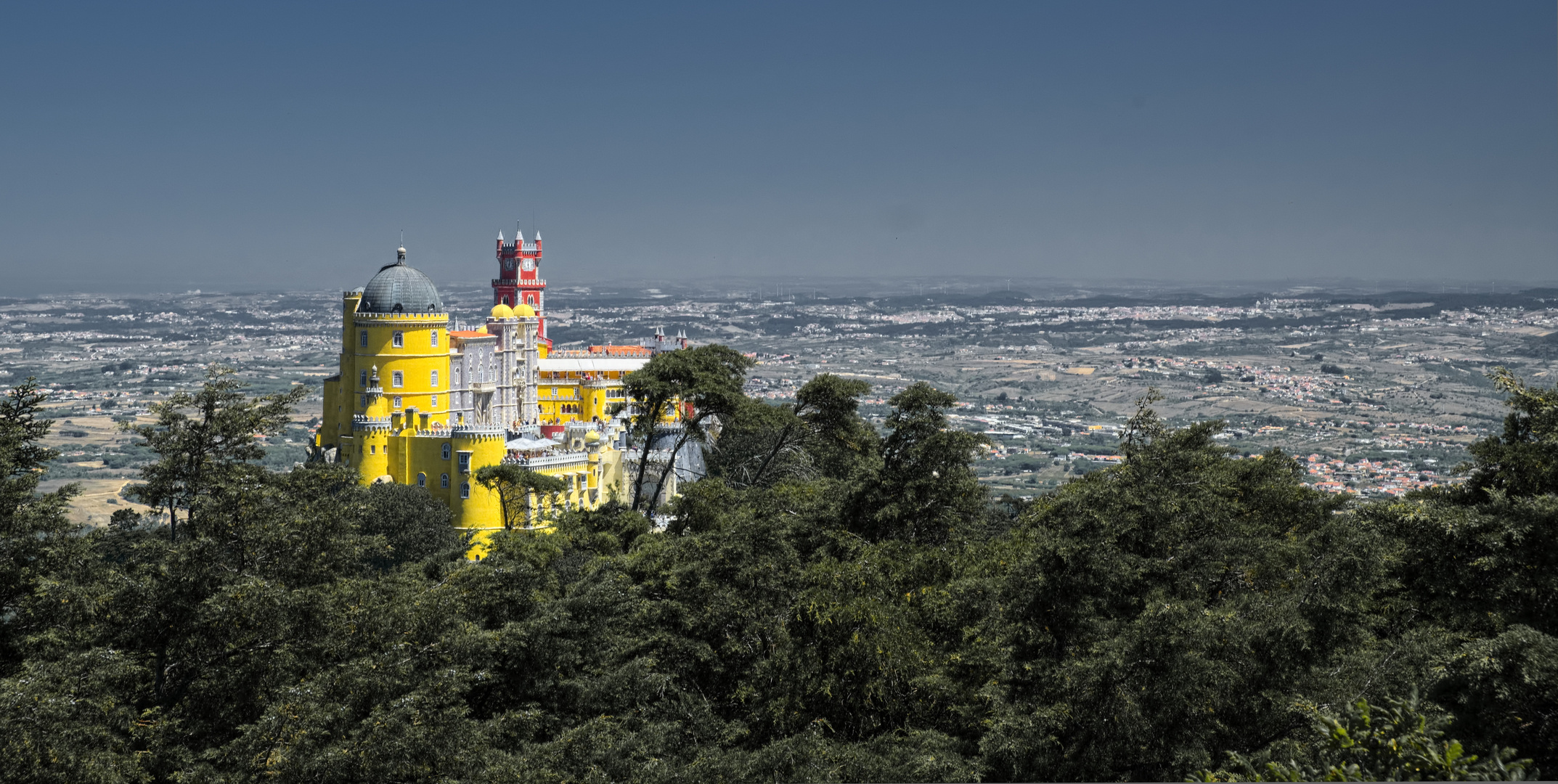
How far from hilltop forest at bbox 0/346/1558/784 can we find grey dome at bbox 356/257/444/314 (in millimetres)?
31107

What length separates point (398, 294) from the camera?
55.5 metres

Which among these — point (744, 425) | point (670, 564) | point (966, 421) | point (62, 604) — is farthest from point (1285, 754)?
→ point (966, 421)

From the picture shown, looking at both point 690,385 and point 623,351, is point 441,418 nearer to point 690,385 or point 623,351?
point 690,385

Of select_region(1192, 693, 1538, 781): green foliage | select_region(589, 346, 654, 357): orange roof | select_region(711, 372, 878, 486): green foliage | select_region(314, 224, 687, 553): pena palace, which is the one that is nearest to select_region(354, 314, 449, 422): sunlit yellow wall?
select_region(314, 224, 687, 553): pena palace

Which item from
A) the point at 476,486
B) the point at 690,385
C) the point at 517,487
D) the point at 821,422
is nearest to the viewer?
the point at 690,385

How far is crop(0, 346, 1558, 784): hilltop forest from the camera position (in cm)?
1677

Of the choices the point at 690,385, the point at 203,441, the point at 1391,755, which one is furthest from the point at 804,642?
the point at 690,385

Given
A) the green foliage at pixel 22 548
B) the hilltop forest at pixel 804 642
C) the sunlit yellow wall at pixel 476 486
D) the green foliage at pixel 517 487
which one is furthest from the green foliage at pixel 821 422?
the green foliage at pixel 22 548

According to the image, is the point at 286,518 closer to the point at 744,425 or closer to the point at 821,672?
the point at 821,672

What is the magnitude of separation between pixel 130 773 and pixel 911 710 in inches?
447

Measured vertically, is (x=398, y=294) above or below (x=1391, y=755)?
above

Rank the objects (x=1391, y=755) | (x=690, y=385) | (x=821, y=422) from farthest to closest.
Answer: (x=821, y=422) → (x=690, y=385) → (x=1391, y=755)

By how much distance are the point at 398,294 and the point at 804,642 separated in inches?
1546

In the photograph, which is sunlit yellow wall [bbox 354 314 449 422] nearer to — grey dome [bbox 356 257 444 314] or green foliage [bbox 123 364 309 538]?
grey dome [bbox 356 257 444 314]
